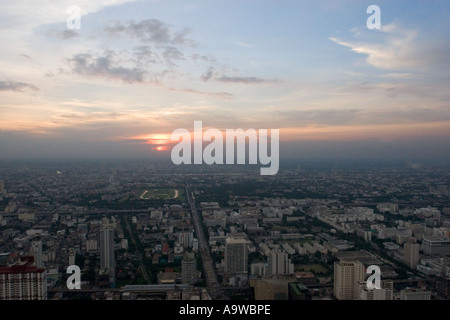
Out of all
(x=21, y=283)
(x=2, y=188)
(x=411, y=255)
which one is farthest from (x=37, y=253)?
(x=2, y=188)

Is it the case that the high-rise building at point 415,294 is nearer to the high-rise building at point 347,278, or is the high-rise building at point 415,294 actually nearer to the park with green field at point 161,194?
the high-rise building at point 347,278

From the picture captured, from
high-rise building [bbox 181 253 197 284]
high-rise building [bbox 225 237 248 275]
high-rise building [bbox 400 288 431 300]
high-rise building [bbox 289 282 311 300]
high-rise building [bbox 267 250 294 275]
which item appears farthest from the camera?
high-rise building [bbox 225 237 248 275]

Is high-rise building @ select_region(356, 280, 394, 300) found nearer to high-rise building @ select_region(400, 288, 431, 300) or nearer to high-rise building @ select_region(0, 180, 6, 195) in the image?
high-rise building @ select_region(400, 288, 431, 300)

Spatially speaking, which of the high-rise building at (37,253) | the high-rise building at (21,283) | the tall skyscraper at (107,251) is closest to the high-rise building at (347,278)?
the high-rise building at (21,283)

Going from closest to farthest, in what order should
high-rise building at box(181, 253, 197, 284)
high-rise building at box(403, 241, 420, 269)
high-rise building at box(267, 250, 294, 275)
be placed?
1. high-rise building at box(181, 253, 197, 284)
2. high-rise building at box(267, 250, 294, 275)
3. high-rise building at box(403, 241, 420, 269)

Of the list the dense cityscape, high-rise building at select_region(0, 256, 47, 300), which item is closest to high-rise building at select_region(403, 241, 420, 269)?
the dense cityscape
